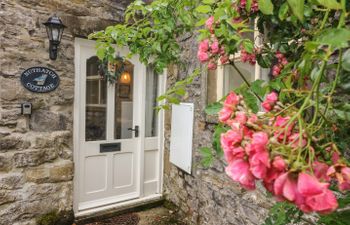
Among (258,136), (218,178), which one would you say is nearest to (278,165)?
(258,136)

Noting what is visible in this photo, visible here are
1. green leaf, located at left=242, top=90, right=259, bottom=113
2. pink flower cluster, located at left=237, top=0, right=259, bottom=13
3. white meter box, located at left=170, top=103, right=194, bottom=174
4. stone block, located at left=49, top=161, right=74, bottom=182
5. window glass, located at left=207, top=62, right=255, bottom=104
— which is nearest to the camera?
green leaf, located at left=242, top=90, right=259, bottom=113

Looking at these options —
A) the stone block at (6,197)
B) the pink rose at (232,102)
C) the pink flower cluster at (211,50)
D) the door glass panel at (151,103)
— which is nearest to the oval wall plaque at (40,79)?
the stone block at (6,197)

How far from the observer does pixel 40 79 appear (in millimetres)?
2691

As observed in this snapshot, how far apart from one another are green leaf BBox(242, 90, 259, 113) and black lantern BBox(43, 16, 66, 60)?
2.38 metres

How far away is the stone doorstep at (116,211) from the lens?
2.99 meters

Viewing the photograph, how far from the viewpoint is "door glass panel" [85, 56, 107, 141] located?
10.2 ft

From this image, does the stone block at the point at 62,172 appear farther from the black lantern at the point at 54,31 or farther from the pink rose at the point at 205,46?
the pink rose at the point at 205,46

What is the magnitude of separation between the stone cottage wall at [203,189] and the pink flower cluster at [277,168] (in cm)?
163

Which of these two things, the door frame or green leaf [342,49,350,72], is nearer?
green leaf [342,49,350,72]

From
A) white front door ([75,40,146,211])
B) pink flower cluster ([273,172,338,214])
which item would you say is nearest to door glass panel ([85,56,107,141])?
white front door ([75,40,146,211])

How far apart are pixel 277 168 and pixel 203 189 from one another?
2.40 metres

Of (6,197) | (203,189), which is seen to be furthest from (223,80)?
(6,197)

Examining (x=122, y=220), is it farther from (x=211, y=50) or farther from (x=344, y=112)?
(x=344, y=112)

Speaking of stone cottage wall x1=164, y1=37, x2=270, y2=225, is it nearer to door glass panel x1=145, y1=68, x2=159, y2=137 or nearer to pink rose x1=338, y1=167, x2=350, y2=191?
door glass panel x1=145, y1=68, x2=159, y2=137
